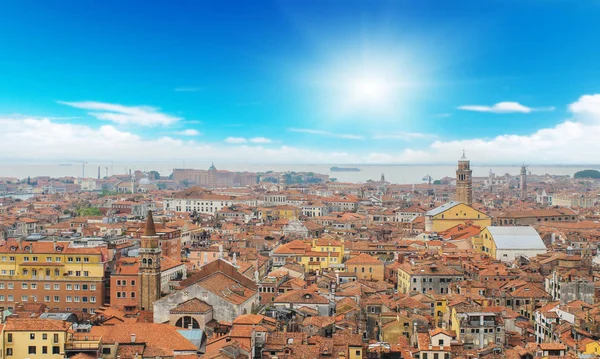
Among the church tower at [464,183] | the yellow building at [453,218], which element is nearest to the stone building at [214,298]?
the yellow building at [453,218]

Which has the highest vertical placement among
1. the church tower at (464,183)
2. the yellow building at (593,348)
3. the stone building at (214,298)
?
the church tower at (464,183)

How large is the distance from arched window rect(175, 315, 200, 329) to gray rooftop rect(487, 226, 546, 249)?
102ft

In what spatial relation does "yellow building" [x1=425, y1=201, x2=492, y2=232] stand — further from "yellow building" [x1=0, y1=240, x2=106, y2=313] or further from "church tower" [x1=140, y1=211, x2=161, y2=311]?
"yellow building" [x1=0, y1=240, x2=106, y2=313]

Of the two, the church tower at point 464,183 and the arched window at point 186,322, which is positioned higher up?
the church tower at point 464,183

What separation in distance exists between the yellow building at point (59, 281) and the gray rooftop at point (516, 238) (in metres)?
30.9

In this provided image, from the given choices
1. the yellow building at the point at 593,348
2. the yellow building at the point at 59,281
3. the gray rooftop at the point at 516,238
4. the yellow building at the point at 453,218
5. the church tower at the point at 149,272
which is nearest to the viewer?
the yellow building at the point at 593,348

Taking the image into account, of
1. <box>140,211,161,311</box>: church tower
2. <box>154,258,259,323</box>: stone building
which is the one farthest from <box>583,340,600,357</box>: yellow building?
<box>140,211,161,311</box>: church tower

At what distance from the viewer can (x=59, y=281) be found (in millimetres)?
35312

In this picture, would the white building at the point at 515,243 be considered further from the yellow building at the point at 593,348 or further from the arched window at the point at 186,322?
the arched window at the point at 186,322

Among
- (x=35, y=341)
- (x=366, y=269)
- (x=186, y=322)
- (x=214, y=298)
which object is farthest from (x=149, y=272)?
(x=366, y=269)

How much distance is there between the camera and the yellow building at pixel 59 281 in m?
35.2

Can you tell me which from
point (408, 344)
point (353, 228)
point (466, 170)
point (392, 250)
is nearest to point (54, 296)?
point (408, 344)

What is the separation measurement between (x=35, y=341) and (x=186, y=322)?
25.4 ft

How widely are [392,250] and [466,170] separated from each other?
35.7 meters
